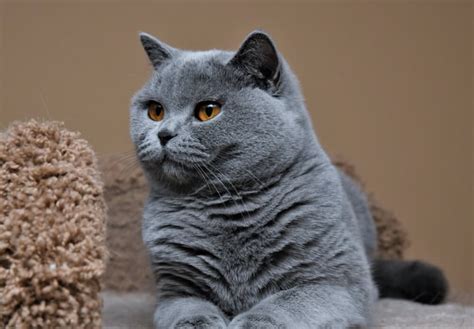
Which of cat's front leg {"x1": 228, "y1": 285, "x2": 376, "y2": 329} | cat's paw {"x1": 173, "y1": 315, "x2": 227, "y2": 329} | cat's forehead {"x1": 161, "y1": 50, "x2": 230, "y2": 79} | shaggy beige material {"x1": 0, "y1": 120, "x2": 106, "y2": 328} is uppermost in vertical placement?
cat's forehead {"x1": 161, "y1": 50, "x2": 230, "y2": 79}

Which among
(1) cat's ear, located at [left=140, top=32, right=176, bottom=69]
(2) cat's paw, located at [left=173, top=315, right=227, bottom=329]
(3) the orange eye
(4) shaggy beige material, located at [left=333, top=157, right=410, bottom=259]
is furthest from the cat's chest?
(4) shaggy beige material, located at [left=333, top=157, right=410, bottom=259]

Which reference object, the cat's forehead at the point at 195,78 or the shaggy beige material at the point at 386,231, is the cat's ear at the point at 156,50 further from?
the shaggy beige material at the point at 386,231

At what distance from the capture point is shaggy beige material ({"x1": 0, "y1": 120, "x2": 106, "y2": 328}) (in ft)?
3.21

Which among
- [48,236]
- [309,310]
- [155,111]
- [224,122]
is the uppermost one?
[155,111]

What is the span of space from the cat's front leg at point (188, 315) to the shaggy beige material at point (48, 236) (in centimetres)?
19

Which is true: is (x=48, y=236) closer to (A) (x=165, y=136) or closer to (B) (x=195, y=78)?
(A) (x=165, y=136)

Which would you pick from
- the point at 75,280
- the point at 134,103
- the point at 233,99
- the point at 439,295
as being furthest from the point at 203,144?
the point at 439,295

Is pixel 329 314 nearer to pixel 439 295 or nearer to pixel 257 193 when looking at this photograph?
pixel 257 193

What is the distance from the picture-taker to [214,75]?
1320 mm

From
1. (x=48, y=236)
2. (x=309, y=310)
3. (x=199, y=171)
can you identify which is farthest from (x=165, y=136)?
(x=309, y=310)

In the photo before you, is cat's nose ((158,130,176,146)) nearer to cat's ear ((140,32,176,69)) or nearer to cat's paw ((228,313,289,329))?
cat's ear ((140,32,176,69))

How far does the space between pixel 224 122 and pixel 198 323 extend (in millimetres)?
402

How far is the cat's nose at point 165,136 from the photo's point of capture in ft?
4.13

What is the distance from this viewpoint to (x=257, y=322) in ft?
3.71
